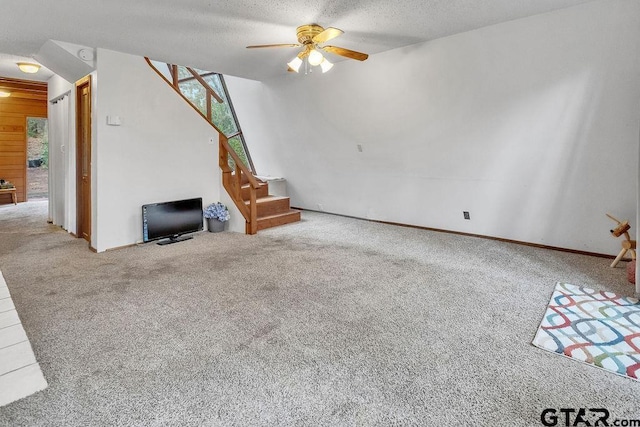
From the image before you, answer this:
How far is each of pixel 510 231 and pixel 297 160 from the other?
411 cm

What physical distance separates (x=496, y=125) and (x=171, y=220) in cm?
454

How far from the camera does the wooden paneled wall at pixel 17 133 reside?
760cm

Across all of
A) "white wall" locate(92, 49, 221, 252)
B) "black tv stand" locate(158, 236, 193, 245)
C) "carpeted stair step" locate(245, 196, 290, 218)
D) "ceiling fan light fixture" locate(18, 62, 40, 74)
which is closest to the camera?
"white wall" locate(92, 49, 221, 252)

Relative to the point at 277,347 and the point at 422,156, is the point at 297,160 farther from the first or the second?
the point at 277,347

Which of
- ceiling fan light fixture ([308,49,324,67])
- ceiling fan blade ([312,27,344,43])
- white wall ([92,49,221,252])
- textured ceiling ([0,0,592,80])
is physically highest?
textured ceiling ([0,0,592,80])

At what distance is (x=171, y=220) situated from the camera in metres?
4.93

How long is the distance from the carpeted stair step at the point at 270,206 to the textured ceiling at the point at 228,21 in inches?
93.6

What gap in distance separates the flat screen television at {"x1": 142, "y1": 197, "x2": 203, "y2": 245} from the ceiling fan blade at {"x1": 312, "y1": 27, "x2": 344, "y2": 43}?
298 cm

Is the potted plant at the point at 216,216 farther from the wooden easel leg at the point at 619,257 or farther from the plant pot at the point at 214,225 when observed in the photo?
the wooden easel leg at the point at 619,257

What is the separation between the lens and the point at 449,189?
17.2ft

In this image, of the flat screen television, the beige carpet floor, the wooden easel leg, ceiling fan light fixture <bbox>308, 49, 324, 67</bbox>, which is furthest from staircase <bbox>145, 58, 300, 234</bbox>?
the wooden easel leg

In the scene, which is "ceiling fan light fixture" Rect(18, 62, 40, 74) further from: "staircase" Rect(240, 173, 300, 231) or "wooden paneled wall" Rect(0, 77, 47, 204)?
"staircase" Rect(240, 173, 300, 231)

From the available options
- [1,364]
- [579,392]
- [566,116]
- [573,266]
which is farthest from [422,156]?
[1,364]

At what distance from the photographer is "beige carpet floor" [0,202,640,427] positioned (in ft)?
5.55
